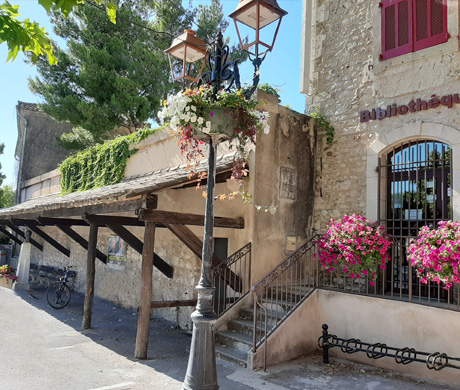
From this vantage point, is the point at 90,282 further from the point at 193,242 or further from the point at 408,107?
the point at 408,107

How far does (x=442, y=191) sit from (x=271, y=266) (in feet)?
9.91

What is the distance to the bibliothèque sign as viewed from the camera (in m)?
6.09

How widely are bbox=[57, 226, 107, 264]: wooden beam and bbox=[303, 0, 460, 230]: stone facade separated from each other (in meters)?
6.15

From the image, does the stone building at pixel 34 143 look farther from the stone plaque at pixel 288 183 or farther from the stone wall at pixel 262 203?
the stone plaque at pixel 288 183

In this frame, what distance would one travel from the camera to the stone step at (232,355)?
5.45 metres

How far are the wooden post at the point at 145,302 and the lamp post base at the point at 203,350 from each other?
2.30 meters

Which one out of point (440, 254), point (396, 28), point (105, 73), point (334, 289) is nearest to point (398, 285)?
point (334, 289)

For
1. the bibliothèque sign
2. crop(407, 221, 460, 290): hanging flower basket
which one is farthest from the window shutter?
crop(407, 221, 460, 290): hanging flower basket

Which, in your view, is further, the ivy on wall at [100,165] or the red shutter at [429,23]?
the ivy on wall at [100,165]

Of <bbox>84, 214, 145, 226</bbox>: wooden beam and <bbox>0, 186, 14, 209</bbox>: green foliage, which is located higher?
<bbox>0, 186, 14, 209</bbox>: green foliage

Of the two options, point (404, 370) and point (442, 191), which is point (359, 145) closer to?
point (442, 191)

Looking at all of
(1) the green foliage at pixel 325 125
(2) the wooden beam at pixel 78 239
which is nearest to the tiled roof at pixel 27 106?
(2) the wooden beam at pixel 78 239

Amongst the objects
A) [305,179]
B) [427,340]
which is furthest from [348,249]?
[305,179]

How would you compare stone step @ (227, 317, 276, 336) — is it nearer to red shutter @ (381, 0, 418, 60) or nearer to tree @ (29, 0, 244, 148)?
red shutter @ (381, 0, 418, 60)
